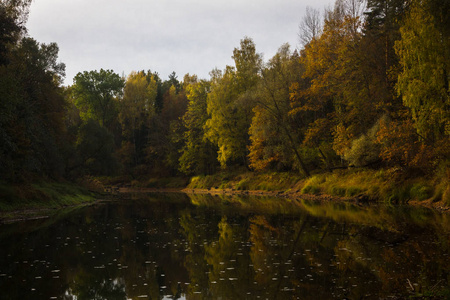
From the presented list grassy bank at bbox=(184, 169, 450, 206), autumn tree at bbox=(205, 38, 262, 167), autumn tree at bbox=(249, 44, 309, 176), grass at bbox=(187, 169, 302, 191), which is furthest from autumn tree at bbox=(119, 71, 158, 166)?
autumn tree at bbox=(249, 44, 309, 176)

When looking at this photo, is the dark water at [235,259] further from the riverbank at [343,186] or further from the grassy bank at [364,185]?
A: the riverbank at [343,186]

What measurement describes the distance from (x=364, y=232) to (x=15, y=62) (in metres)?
29.7

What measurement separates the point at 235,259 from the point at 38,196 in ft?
76.5

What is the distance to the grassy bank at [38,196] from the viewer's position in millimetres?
28031

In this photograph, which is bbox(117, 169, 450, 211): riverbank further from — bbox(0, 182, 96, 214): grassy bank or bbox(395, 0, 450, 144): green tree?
bbox(0, 182, 96, 214): grassy bank

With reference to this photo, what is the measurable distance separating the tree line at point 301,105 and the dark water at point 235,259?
702 centimetres

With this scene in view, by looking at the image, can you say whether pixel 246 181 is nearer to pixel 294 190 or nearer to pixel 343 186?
pixel 294 190

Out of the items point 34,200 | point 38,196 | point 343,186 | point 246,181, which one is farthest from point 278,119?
point 34,200

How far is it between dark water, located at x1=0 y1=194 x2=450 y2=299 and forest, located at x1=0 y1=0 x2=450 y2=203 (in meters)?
6.94

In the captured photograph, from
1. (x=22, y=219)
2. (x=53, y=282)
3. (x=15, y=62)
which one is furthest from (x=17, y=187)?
→ (x=53, y=282)

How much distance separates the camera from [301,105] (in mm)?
47031

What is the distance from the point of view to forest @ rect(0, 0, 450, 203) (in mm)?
25203

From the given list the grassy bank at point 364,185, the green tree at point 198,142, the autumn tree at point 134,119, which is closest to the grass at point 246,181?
the grassy bank at point 364,185

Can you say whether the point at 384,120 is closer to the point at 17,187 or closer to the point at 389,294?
the point at 389,294
